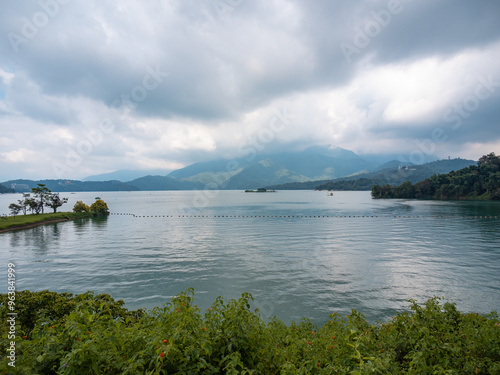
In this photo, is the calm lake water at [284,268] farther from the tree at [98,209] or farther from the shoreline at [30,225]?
the tree at [98,209]

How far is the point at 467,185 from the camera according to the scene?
126m

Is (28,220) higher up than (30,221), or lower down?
higher up

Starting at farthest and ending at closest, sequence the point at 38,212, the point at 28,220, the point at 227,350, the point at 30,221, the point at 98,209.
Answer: the point at 98,209 < the point at 38,212 < the point at 28,220 < the point at 30,221 < the point at 227,350

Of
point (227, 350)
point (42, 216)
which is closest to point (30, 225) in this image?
point (42, 216)

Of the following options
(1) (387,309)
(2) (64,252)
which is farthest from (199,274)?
(2) (64,252)

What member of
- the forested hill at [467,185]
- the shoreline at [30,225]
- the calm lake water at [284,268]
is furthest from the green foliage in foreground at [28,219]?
the forested hill at [467,185]

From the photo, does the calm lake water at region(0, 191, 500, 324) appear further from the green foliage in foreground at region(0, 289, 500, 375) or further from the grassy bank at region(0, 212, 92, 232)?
the grassy bank at region(0, 212, 92, 232)

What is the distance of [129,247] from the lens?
3603 centimetres

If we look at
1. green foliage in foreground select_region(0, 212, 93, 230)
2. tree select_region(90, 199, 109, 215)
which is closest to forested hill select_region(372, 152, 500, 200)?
tree select_region(90, 199, 109, 215)

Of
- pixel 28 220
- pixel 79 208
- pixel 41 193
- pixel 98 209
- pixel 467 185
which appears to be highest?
pixel 41 193

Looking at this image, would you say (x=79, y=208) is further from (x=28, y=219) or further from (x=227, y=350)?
(x=227, y=350)

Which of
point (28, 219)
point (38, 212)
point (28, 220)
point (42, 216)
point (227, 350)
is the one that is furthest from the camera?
point (38, 212)

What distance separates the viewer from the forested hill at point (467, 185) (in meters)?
117

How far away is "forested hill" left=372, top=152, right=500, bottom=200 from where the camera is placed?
383 feet
